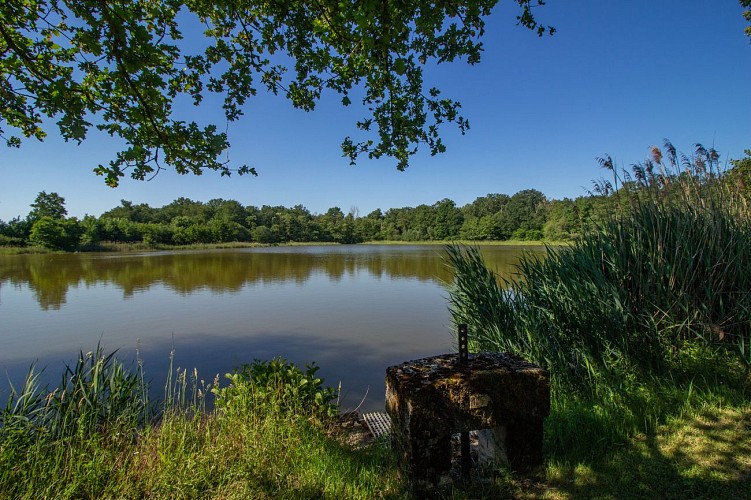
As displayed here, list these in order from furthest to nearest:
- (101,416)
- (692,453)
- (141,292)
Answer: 1. (141,292)
2. (101,416)
3. (692,453)

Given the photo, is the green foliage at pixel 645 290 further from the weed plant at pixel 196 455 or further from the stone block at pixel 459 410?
the weed plant at pixel 196 455

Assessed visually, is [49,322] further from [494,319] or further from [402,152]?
[494,319]

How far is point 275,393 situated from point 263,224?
3497 inches

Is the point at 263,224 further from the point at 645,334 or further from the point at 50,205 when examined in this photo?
the point at 645,334

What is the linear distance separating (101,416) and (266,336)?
5232 mm

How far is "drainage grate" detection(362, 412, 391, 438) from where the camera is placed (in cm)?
382

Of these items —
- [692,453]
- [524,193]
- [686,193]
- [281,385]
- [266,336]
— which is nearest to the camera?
[692,453]

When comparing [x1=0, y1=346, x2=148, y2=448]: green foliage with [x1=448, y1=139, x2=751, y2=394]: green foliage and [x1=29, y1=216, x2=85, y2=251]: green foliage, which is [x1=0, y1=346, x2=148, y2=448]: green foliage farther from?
[x1=29, y1=216, x2=85, y2=251]: green foliage

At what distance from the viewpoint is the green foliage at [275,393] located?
3285 mm

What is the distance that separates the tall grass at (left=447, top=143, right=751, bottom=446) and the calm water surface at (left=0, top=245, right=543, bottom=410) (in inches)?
66.6

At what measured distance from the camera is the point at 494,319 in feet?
15.7

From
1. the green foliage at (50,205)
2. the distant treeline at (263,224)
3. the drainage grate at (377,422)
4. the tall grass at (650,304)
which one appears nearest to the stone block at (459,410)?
the tall grass at (650,304)

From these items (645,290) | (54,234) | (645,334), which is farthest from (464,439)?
(54,234)

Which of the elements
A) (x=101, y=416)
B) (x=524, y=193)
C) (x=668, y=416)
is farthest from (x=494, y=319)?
(x=524, y=193)
